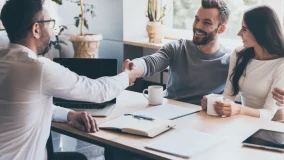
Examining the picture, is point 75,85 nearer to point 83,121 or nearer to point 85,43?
point 83,121

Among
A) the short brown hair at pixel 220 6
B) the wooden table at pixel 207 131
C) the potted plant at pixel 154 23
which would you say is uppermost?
the short brown hair at pixel 220 6

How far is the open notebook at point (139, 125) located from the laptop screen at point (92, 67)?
0.36 m

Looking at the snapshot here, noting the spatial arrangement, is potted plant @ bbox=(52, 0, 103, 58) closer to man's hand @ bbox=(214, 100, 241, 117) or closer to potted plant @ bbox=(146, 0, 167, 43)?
potted plant @ bbox=(146, 0, 167, 43)

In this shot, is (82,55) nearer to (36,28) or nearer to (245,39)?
(245,39)

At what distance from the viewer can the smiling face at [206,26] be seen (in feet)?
8.73

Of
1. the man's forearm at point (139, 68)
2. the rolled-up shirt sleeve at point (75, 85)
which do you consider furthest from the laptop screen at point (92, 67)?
the man's forearm at point (139, 68)

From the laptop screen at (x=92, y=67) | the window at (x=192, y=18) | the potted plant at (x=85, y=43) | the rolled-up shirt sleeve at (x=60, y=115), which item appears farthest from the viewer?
the potted plant at (x=85, y=43)

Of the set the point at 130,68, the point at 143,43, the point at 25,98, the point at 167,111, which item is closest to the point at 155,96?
the point at 167,111

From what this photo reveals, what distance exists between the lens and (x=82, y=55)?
13.3 feet

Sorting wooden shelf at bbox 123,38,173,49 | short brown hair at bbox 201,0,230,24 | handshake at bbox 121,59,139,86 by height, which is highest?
short brown hair at bbox 201,0,230,24

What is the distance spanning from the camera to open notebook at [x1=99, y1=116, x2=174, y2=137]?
1780mm

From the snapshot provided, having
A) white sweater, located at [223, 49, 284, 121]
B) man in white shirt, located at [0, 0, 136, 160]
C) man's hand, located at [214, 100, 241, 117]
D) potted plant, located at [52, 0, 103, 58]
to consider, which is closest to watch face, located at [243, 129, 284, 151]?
man's hand, located at [214, 100, 241, 117]

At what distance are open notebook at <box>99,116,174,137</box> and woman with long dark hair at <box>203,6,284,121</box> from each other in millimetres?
701

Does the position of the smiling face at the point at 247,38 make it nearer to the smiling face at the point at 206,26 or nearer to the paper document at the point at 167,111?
the smiling face at the point at 206,26
